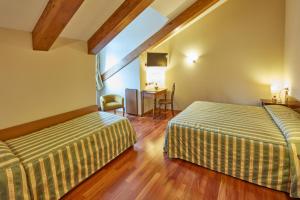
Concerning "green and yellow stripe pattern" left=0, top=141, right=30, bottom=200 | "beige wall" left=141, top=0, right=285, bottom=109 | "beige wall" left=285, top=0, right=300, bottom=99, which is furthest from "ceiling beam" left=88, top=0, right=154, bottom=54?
"beige wall" left=285, top=0, right=300, bottom=99

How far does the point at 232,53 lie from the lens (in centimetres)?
430

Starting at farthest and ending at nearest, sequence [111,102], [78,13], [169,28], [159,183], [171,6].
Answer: [111,102] < [169,28] < [171,6] < [78,13] < [159,183]

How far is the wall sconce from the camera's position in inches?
186

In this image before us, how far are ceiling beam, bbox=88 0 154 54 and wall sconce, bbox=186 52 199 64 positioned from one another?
8.51 feet

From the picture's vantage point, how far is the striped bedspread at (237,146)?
183cm

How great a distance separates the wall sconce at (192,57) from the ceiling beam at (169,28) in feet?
3.57

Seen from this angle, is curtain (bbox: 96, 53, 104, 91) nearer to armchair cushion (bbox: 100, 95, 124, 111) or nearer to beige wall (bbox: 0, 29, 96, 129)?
armchair cushion (bbox: 100, 95, 124, 111)

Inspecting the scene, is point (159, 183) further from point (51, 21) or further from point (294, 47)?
point (294, 47)

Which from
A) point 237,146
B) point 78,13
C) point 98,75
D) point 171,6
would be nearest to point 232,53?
point 171,6

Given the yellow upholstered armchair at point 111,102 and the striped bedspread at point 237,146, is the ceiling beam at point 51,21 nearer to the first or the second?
the striped bedspread at point 237,146

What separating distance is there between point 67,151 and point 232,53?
428 cm

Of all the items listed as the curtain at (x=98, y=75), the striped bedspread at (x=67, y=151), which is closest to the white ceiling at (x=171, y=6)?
the striped bedspread at (x=67, y=151)

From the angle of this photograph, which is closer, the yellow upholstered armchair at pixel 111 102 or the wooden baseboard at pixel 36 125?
→ the wooden baseboard at pixel 36 125

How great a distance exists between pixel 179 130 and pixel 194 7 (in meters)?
2.54
